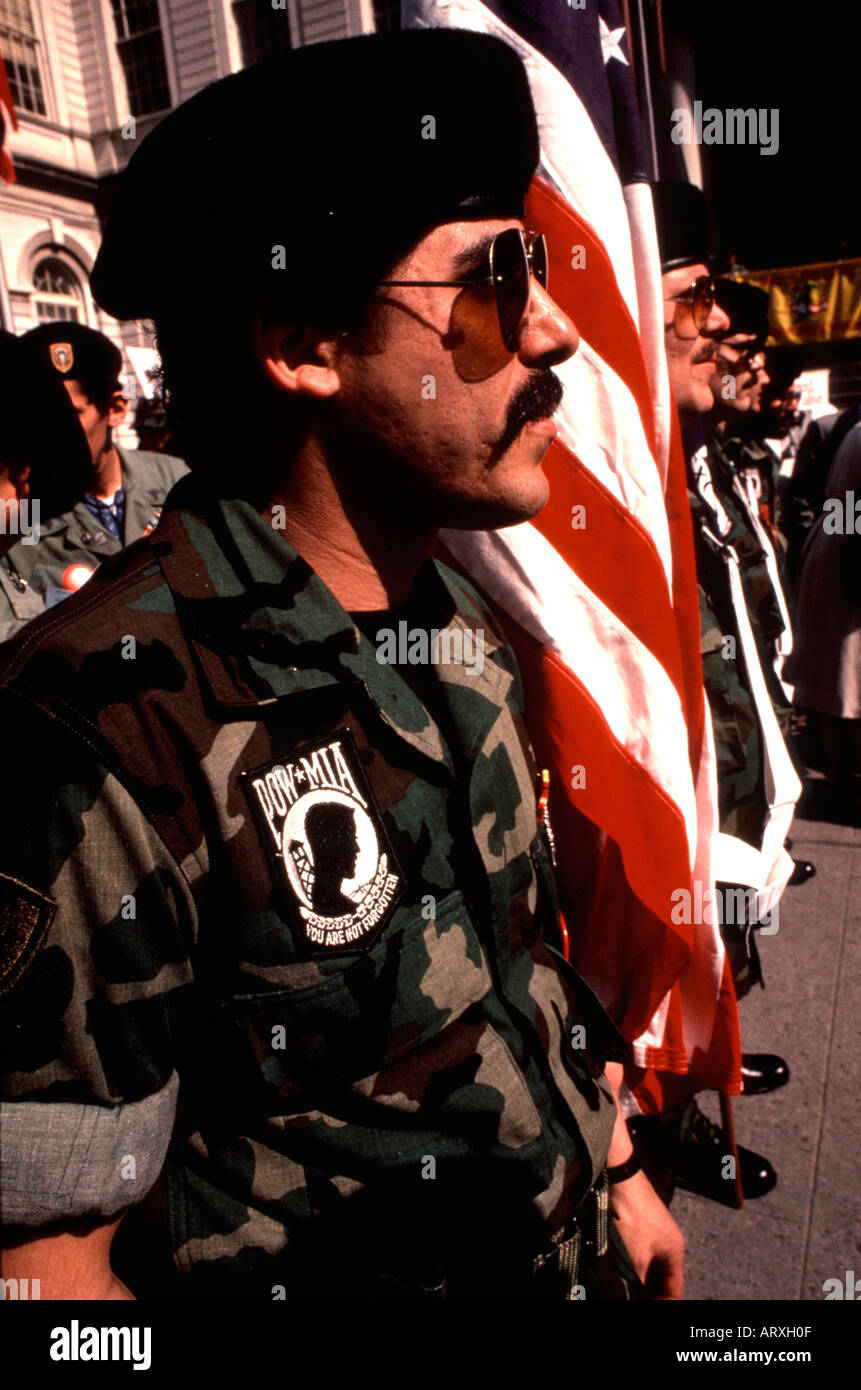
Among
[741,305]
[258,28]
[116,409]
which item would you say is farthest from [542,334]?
[258,28]

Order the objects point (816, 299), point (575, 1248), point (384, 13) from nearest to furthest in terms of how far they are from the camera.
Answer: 1. point (575, 1248)
2. point (816, 299)
3. point (384, 13)

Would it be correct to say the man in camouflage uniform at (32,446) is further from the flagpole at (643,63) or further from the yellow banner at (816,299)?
the yellow banner at (816,299)

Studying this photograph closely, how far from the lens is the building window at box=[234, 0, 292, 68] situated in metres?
14.8

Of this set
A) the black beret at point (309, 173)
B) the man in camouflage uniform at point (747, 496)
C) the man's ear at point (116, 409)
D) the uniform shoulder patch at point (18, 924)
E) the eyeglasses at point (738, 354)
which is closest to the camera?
the uniform shoulder patch at point (18, 924)

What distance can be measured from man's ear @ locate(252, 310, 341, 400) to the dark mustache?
26 centimetres

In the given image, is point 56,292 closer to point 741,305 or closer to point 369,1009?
point 741,305

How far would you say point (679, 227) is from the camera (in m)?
2.68

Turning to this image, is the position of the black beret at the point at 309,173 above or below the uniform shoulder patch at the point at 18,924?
above

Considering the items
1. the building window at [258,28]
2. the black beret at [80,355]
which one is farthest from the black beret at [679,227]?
the building window at [258,28]

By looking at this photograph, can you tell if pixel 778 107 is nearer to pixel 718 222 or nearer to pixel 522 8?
pixel 718 222

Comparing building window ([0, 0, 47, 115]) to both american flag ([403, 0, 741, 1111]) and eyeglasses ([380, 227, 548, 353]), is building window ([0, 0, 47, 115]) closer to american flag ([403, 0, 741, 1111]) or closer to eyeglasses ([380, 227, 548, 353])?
american flag ([403, 0, 741, 1111])

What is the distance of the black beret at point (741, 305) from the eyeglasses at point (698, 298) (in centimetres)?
118

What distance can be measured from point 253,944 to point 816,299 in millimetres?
13515

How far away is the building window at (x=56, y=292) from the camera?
1603 centimetres
